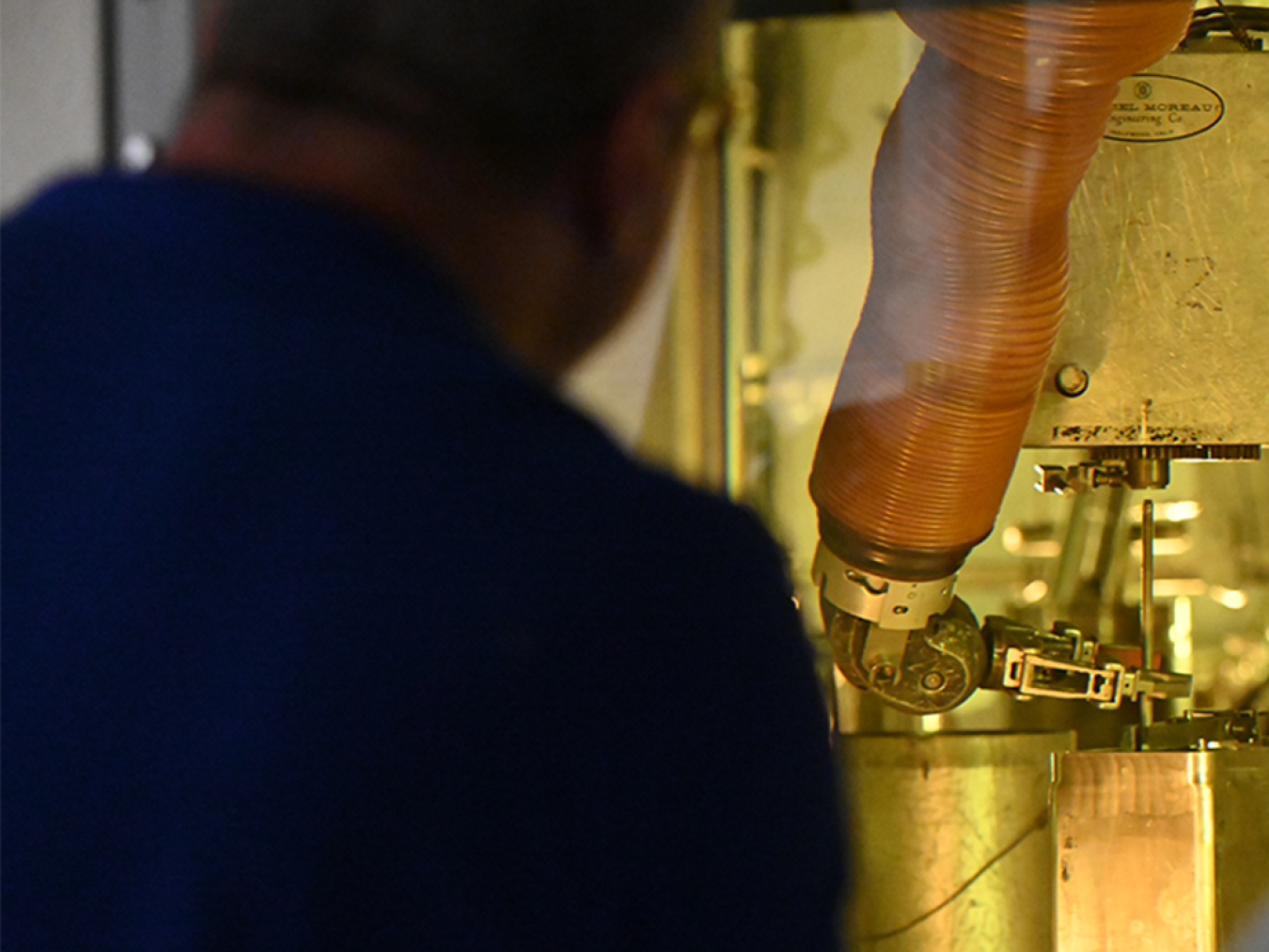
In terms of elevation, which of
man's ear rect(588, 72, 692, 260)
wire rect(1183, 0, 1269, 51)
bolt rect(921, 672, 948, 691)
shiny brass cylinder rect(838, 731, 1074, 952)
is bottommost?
shiny brass cylinder rect(838, 731, 1074, 952)

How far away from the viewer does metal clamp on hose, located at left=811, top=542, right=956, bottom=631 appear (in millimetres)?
952

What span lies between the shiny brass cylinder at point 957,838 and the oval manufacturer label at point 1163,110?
456 millimetres

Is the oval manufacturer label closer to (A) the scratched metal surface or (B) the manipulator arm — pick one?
(A) the scratched metal surface

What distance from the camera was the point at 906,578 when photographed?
0.95m

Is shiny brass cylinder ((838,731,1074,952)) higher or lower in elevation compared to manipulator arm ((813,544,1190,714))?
lower

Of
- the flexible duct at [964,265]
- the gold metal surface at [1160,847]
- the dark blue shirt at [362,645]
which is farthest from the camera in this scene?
the gold metal surface at [1160,847]

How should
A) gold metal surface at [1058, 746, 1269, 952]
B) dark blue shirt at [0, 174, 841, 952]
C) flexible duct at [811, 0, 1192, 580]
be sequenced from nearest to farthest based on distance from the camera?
dark blue shirt at [0, 174, 841, 952], flexible duct at [811, 0, 1192, 580], gold metal surface at [1058, 746, 1269, 952]

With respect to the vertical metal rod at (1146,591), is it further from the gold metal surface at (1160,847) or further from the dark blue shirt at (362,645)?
the dark blue shirt at (362,645)

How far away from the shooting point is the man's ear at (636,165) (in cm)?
48

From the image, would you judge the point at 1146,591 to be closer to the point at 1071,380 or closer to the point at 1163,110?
the point at 1071,380

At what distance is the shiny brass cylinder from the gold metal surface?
3 centimetres

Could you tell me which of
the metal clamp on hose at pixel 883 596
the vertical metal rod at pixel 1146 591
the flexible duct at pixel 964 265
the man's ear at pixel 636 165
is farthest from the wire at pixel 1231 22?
the man's ear at pixel 636 165

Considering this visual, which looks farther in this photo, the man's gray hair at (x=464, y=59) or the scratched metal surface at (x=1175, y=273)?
the scratched metal surface at (x=1175, y=273)

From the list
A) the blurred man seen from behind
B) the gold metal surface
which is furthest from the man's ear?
the gold metal surface
